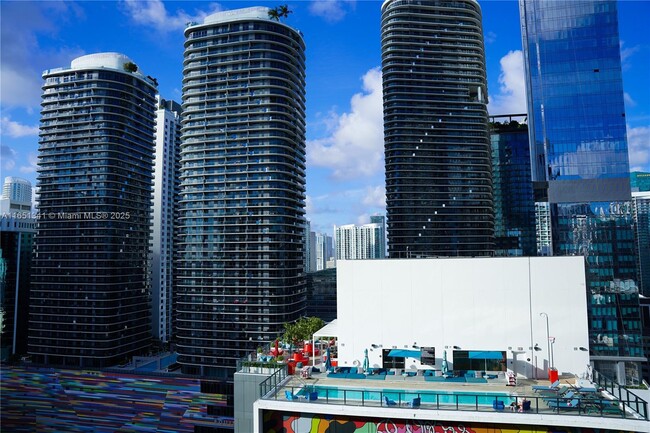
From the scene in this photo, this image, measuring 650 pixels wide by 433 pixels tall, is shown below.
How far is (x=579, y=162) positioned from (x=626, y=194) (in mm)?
→ 8149

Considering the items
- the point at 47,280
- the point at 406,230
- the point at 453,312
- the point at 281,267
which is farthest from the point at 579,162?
the point at 47,280

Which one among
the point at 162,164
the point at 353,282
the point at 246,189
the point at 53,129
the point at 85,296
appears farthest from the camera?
the point at 162,164

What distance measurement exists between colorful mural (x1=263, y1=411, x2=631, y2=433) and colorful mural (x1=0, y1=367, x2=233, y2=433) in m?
52.5

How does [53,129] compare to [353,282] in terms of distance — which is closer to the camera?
[353,282]

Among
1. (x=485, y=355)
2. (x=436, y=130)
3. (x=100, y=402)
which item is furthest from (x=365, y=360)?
(x=436, y=130)

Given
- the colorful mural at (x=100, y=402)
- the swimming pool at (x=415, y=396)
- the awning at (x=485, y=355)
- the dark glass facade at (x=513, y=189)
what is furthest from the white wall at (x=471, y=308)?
the dark glass facade at (x=513, y=189)

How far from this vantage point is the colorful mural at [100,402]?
6888 cm

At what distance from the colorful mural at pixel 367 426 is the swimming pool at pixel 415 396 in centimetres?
72

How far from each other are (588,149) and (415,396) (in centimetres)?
6873

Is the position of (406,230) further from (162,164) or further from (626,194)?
(162,164)

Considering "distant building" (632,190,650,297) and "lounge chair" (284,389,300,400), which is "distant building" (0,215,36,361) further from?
"distant building" (632,190,650,297)

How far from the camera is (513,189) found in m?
119

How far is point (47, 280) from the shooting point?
83.8 metres

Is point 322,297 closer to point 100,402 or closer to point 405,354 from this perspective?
point 100,402
